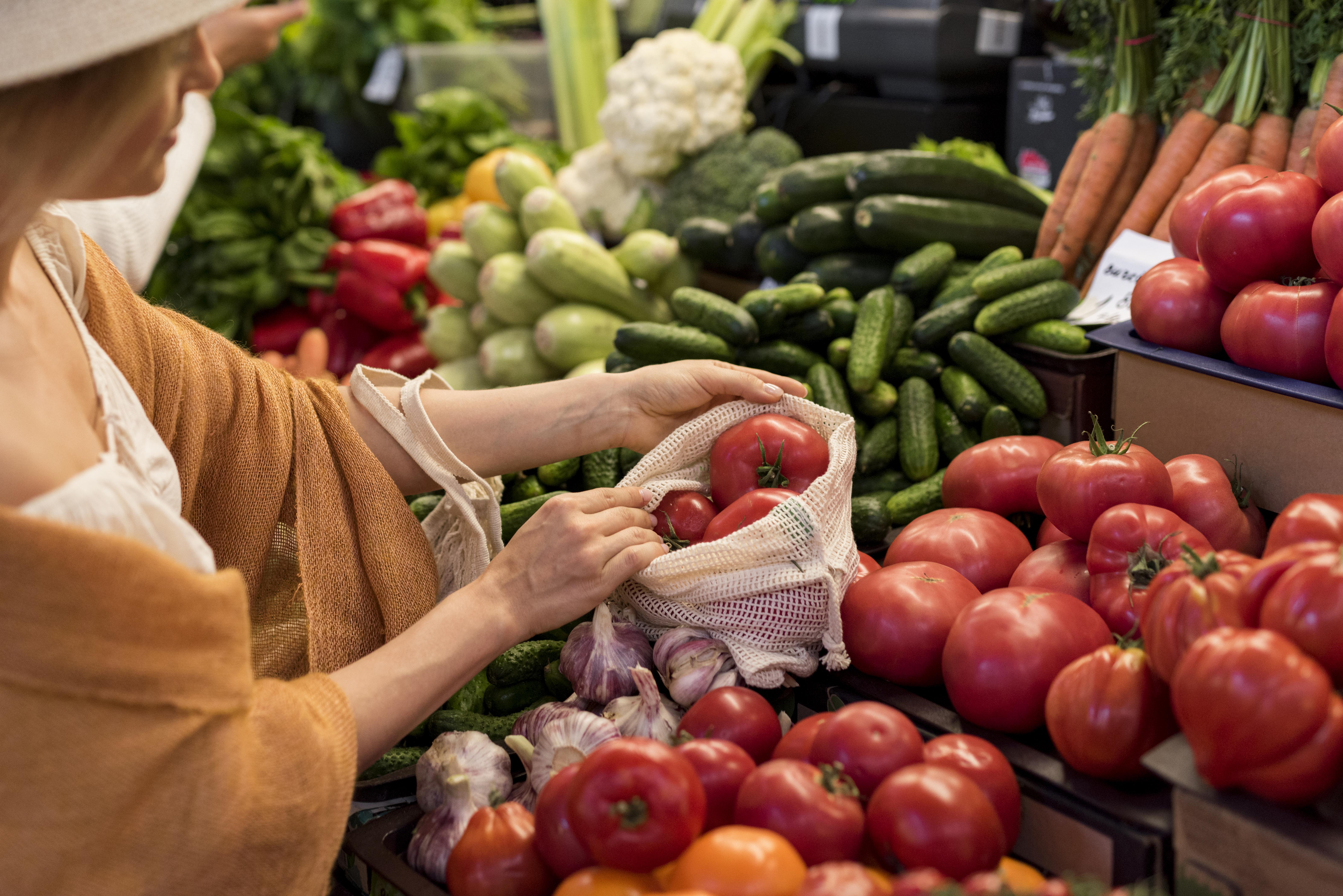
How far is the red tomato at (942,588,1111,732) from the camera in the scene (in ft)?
4.07

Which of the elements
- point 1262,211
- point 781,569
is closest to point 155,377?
point 781,569

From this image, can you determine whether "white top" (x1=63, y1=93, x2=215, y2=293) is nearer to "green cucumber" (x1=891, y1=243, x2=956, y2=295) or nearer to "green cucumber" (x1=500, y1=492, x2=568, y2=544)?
"green cucumber" (x1=500, y1=492, x2=568, y2=544)

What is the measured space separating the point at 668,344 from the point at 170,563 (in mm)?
1369

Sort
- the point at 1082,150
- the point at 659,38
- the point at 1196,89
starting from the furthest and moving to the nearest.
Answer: the point at 659,38
the point at 1082,150
the point at 1196,89

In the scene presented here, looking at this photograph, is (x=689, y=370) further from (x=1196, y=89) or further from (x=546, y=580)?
(x=1196, y=89)

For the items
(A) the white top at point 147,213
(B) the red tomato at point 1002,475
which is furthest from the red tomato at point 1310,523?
(A) the white top at point 147,213

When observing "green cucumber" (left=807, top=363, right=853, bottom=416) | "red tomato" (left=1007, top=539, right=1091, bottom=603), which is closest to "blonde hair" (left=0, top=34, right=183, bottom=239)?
"red tomato" (left=1007, top=539, right=1091, bottom=603)

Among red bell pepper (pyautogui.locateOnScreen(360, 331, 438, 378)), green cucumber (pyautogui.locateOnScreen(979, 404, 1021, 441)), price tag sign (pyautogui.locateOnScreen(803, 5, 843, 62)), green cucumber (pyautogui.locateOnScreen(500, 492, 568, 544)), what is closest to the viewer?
green cucumber (pyautogui.locateOnScreen(500, 492, 568, 544))

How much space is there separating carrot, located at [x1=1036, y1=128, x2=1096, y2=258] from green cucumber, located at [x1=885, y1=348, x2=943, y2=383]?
0.50m

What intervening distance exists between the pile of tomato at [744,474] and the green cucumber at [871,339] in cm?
56

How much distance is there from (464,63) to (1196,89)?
3259mm

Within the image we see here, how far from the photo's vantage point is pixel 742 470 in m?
1.58

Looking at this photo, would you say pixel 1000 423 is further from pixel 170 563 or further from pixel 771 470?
pixel 170 563

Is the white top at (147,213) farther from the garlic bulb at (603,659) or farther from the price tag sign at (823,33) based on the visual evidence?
the price tag sign at (823,33)
